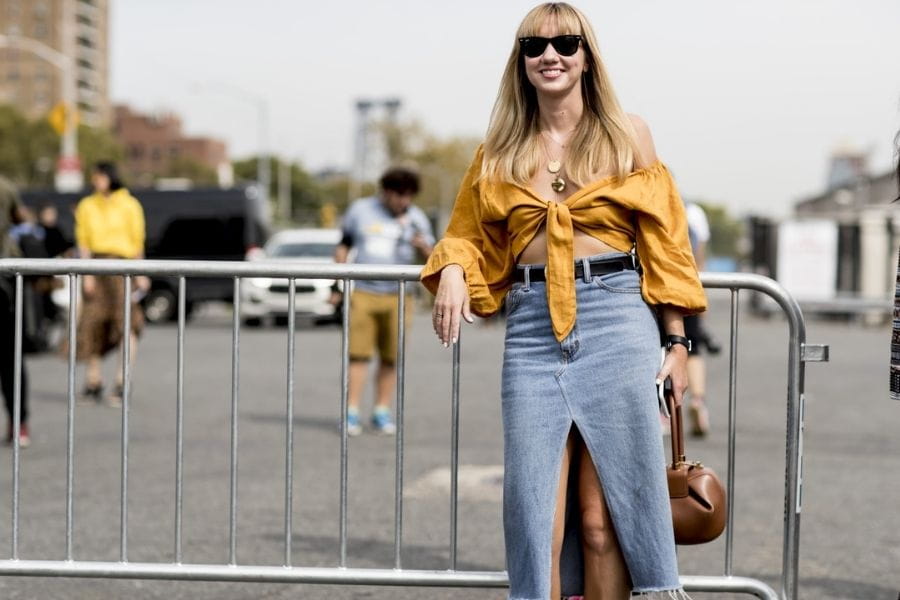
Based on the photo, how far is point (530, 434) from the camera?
11.9 ft

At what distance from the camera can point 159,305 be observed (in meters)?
27.0

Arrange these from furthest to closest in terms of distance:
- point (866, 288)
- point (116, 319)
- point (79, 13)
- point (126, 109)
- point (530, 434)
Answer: point (126, 109)
point (79, 13)
point (866, 288)
point (116, 319)
point (530, 434)

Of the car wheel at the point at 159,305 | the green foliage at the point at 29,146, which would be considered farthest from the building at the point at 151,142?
the car wheel at the point at 159,305

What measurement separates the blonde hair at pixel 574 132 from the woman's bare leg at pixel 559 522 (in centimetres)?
68

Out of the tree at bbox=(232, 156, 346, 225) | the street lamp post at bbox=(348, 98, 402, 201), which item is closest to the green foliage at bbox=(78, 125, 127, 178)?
the street lamp post at bbox=(348, 98, 402, 201)

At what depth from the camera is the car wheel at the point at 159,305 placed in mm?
26750

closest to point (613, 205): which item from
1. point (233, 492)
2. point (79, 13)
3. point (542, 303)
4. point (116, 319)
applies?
point (542, 303)

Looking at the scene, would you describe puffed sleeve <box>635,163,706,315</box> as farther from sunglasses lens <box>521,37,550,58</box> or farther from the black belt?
sunglasses lens <box>521,37,550,58</box>

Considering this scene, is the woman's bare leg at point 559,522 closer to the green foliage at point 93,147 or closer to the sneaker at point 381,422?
the sneaker at point 381,422

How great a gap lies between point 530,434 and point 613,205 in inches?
23.9

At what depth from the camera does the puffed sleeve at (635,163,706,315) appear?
12.0 ft

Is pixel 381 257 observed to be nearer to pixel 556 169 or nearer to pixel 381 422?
pixel 381 422

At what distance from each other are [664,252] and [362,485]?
449cm

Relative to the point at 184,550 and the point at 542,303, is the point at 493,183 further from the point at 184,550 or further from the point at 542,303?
the point at 184,550
